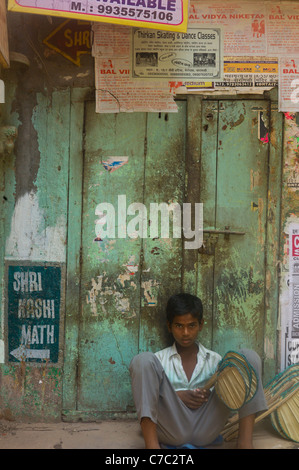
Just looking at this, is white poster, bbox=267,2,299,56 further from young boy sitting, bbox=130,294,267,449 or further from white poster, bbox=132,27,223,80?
young boy sitting, bbox=130,294,267,449

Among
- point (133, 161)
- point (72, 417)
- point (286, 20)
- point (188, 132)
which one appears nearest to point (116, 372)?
point (72, 417)

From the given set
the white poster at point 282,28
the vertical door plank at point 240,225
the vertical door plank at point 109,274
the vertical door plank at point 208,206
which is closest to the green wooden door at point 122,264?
the vertical door plank at point 109,274

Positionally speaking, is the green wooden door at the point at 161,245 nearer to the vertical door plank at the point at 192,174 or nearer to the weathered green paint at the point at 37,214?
the vertical door plank at the point at 192,174

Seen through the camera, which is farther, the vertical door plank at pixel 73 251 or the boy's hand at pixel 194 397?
the vertical door plank at pixel 73 251

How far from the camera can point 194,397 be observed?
2443mm

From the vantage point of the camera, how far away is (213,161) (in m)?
2.83

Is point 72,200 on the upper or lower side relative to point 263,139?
lower

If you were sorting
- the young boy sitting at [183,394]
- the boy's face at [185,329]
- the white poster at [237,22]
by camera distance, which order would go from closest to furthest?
1. the young boy sitting at [183,394]
2. the boy's face at [185,329]
3. the white poster at [237,22]

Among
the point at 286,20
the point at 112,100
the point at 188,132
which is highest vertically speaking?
the point at 286,20

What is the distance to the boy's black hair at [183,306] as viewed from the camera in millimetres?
2570

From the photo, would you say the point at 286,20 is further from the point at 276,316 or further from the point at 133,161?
the point at 276,316

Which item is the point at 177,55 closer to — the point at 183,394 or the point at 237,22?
the point at 237,22

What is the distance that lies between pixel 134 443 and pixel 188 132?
1757 mm

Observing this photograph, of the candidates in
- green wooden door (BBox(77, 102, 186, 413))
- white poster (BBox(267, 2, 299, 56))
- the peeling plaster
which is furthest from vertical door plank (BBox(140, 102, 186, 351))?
white poster (BBox(267, 2, 299, 56))
